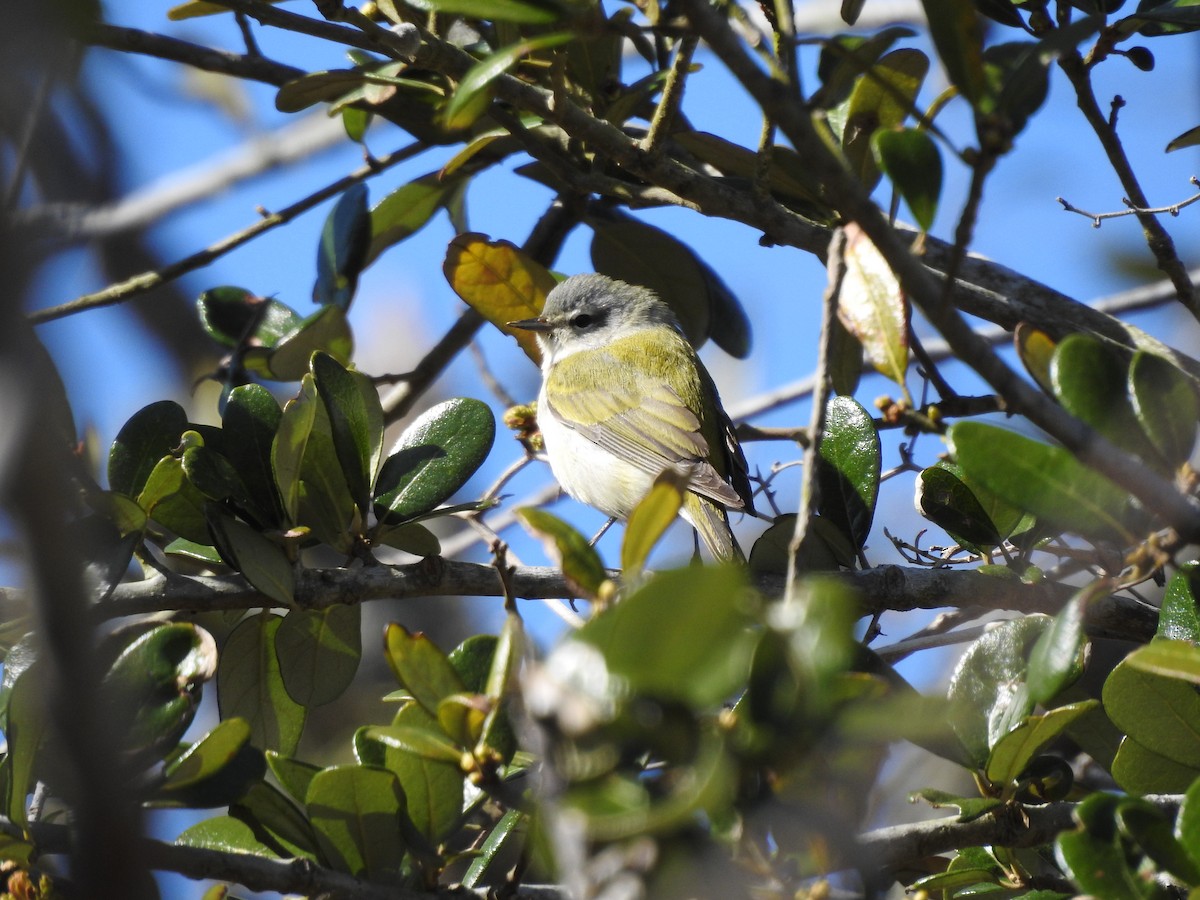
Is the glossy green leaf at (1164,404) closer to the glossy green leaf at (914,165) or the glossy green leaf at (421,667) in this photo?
the glossy green leaf at (914,165)

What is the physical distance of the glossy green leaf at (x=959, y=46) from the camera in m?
1.28

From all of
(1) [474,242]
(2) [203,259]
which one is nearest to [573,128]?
(1) [474,242]

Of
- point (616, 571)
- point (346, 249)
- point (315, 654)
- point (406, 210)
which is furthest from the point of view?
point (406, 210)

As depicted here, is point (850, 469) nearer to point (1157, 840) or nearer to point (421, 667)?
point (1157, 840)

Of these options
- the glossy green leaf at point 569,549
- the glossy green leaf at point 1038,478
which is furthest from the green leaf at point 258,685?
the glossy green leaf at point 1038,478

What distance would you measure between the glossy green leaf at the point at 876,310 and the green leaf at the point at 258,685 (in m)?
1.27

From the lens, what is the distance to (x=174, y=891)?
68.3 inches

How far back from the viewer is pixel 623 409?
4.14m

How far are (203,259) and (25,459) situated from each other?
2307 mm

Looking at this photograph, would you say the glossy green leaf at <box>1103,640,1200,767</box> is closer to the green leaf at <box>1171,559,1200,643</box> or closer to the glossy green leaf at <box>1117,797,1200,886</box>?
the green leaf at <box>1171,559,1200,643</box>

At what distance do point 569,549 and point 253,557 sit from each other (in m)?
0.72

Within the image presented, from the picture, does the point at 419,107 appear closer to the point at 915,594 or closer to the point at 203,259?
the point at 203,259

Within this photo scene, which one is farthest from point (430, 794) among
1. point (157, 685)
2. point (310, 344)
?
point (310, 344)

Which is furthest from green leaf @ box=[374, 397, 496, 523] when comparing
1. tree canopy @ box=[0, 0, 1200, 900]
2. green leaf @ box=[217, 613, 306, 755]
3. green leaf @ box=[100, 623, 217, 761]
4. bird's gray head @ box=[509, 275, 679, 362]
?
bird's gray head @ box=[509, 275, 679, 362]
